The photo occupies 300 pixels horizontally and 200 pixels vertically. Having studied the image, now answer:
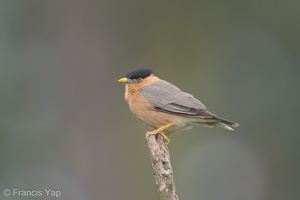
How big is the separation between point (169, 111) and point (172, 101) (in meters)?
0.17

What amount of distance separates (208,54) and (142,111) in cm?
627

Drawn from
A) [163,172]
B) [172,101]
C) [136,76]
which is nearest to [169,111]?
[172,101]

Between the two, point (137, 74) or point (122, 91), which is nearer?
point (137, 74)

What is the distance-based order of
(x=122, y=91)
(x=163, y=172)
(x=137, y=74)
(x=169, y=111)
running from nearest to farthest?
(x=163, y=172)
(x=169, y=111)
(x=137, y=74)
(x=122, y=91)

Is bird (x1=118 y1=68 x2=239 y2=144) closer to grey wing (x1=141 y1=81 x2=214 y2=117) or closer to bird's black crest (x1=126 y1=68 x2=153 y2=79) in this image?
grey wing (x1=141 y1=81 x2=214 y2=117)

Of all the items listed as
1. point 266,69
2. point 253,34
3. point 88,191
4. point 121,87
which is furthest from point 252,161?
point 88,191

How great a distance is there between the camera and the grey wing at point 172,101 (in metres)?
7.00

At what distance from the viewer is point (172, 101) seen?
284 inches

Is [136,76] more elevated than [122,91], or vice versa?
[136,76]

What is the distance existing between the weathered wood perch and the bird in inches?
35.5

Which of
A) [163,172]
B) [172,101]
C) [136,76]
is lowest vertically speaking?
[163,172]

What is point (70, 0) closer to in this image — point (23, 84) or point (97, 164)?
point (23, 84)

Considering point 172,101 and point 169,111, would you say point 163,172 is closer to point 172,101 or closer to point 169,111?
point 169,111

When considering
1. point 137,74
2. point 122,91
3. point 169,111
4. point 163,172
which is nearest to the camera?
point 163,172
